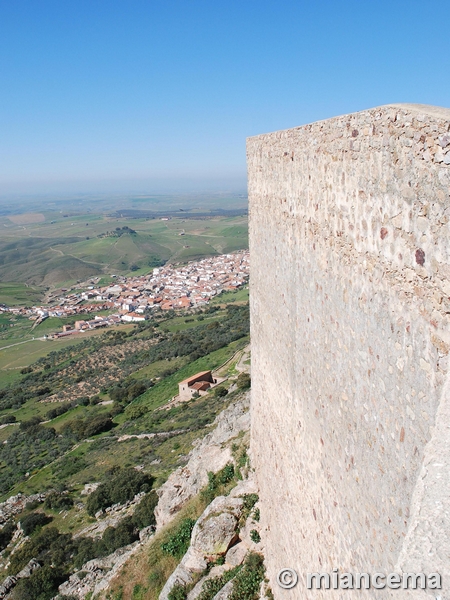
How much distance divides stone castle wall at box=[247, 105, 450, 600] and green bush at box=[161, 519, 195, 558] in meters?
3.91

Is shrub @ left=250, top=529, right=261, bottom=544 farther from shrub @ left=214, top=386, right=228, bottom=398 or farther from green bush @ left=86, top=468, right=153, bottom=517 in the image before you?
shrub @ left=214, top=386, right=228, bottom=398

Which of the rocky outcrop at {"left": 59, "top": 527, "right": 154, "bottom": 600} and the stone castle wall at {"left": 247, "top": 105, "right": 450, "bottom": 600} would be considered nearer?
the stone castle wall at {"left": 247, "top": 105, "right": 450, "bottom": 600}

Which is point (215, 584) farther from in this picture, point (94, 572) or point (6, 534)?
point (6, 534)

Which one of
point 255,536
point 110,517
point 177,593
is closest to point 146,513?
point 110,517

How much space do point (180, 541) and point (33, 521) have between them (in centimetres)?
966

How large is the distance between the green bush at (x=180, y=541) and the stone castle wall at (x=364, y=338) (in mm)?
3914

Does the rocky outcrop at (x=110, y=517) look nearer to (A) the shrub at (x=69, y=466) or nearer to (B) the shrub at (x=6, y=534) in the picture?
(B) the shrub at (x=6, y=534)

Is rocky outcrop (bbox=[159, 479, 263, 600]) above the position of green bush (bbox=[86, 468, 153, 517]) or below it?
above

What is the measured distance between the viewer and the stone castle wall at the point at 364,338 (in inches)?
99.1

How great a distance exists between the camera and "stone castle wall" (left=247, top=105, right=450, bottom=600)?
99.1 inches

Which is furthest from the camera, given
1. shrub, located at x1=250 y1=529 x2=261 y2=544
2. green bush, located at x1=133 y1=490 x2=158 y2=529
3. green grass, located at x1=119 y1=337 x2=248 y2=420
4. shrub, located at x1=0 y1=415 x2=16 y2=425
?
shrub, located at x1=0 y1=415 x2=16 y2=425

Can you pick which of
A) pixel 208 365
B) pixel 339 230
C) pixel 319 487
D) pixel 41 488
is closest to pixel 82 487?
pixel 41 488

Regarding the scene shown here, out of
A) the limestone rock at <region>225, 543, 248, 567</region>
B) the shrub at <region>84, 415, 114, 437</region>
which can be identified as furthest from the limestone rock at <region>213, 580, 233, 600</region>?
the shrub at <region>84, 415, 114, 437</region>

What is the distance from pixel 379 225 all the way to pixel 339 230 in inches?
27.6
